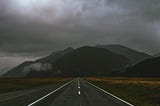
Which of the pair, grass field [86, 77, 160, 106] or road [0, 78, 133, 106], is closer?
road [0, 78, 133, 106]

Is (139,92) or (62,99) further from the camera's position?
(139,92)

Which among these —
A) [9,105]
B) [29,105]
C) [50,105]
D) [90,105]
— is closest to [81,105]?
[90,105]

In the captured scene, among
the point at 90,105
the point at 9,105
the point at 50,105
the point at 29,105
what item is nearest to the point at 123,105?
the point at 90,105

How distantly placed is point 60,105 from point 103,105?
2.73 m

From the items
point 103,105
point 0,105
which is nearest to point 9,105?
point 0,105

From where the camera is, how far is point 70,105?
57.6ft

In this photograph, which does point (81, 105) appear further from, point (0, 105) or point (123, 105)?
point (0, 105)

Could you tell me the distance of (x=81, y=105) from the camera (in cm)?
1753

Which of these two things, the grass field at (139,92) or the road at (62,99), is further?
the grass field at (139,92)

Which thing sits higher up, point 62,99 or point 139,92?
point 139,92

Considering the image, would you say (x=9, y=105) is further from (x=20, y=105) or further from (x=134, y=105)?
(x=134, y=105)

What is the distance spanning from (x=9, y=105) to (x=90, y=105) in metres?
5.23

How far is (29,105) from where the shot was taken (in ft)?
58.4

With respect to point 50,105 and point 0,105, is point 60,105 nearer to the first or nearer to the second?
point 50,105
